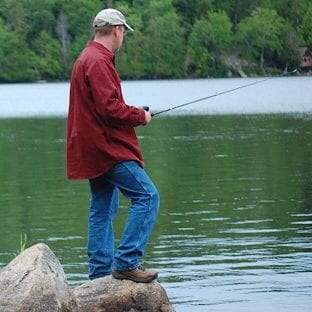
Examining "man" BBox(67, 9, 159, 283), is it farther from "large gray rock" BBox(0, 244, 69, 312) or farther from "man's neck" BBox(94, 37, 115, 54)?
"large gray rock" BBox(0, 244, 69, 312)

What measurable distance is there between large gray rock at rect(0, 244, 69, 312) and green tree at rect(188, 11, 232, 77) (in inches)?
4596

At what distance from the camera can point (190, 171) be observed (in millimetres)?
24719

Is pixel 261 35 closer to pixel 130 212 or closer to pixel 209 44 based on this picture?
pixel 209 44

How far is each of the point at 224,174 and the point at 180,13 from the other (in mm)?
115767

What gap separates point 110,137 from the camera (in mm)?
8305

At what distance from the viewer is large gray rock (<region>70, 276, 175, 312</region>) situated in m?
8.34

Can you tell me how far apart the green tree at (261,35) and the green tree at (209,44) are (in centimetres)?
172

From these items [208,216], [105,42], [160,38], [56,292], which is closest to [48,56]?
[160,38]

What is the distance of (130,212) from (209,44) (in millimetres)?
121786

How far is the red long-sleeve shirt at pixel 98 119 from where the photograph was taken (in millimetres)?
8180

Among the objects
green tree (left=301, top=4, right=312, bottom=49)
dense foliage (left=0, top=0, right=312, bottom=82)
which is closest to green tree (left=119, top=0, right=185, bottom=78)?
dense foliage (left=0, top=0, right=312, bottom=82)


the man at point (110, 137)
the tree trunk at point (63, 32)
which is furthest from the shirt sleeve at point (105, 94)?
the tree trunk at point (63, 32)

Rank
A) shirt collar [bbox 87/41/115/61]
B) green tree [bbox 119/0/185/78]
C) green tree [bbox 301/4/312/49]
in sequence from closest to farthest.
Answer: shirt collar [bbox 87/41/115/61] → green tree [bbox 119/0/185/78] → green tree [bbox 301/4/312/49]

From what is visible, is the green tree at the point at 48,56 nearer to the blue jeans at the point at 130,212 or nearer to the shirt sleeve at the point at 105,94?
the blue jeans at the point at 130,212
